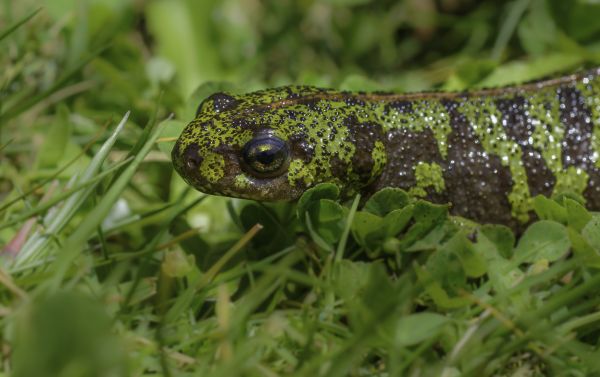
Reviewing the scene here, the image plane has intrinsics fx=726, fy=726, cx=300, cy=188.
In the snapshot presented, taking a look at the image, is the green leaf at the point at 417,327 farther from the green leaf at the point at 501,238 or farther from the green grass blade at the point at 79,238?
the green grass blade at the point at 79,238

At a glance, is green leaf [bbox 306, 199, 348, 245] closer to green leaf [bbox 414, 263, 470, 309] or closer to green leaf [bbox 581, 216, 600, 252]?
green leaf [bbox 414, 263, 470, 309]

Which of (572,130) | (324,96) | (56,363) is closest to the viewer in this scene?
(56,363)

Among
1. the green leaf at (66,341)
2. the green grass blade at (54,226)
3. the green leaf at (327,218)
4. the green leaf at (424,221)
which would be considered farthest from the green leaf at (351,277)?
the green leaf at (66,341)

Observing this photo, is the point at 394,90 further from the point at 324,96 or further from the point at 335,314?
the point at 335,314

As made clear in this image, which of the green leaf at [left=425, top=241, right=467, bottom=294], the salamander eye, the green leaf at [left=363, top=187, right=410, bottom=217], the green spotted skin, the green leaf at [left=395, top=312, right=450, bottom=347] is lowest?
the green leaf at [left=395, top=312, right=450, bottom=347]

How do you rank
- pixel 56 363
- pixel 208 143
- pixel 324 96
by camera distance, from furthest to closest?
pixel 324 96 → pixel 208 143 → pixel 56 363

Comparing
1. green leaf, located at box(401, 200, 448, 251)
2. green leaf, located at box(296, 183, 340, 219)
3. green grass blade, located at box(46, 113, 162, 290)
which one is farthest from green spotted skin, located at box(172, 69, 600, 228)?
green grass blade, located at box(46, 113, 162, 290)

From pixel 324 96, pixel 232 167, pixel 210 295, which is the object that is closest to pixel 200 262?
pixel 210 295

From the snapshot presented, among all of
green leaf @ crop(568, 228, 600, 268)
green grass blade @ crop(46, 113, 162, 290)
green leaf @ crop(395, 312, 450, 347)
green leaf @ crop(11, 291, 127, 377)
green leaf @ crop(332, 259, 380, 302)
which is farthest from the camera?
green leaf @ crop(332, 259, 380, 302)
